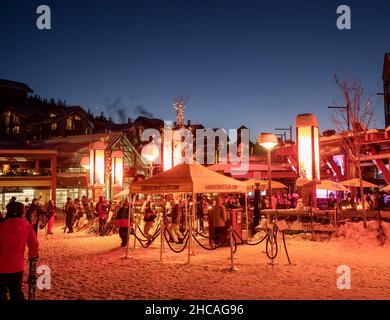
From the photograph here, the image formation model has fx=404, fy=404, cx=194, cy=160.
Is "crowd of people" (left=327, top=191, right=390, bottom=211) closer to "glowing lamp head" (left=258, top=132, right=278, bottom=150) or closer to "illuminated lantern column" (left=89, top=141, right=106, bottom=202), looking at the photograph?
"glowing lamp head" (left=258, top=132, right=278, bottom=150)

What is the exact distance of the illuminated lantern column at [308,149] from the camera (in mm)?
14633

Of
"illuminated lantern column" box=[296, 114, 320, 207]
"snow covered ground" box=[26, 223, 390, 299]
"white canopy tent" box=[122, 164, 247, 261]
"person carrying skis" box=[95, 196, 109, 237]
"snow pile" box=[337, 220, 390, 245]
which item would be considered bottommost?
"snow covered ground" box=[26, 223, 390, 299]

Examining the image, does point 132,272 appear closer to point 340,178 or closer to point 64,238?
point 64,238

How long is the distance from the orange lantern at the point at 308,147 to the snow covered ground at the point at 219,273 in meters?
2.64

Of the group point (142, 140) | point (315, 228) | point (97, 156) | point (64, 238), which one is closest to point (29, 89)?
point (142, 140)

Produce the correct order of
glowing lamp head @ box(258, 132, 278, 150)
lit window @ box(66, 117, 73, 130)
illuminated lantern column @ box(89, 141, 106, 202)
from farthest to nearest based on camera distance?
lit window @ box(66, 117, 73, 130)
illuminated lantern column @ box(89, 141, 106, 202)
glowing lamp head @ box(258, 132, 278, 150)

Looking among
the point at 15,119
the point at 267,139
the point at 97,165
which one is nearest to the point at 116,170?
the point at 97,165

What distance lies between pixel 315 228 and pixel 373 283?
831 centimetres

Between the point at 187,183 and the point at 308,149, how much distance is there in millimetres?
5402

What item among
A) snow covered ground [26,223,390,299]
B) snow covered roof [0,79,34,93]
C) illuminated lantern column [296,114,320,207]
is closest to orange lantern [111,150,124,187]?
snow covered ground [26,223,390,299]

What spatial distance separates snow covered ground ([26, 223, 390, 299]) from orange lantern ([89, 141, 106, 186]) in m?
9.28

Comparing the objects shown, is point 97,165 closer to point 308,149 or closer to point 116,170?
point 116,170

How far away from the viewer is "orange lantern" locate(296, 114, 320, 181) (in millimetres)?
14633

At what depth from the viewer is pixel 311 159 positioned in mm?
14672
